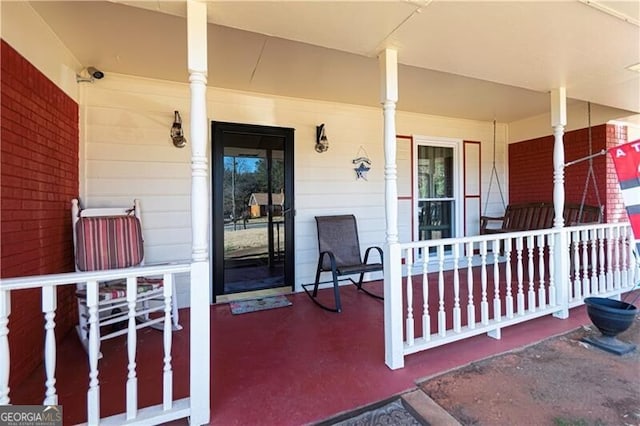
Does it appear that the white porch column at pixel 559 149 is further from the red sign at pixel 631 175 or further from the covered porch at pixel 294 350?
the red sign at pixel 631 175

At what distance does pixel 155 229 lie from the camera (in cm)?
329

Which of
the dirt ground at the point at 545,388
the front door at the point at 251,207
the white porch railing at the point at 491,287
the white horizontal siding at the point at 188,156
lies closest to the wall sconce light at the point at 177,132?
the white horizontal siding at the point at 188,156

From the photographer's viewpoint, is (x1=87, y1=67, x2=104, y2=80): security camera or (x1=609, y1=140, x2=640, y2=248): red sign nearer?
(x1=609, y1=140, x2=640, y2=248): red sign

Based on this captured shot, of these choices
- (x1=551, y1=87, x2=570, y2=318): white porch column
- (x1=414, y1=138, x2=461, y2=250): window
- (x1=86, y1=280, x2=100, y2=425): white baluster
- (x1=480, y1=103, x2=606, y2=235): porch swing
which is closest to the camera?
(x1=86, y1=280, x2=100, y2=425): white baluster

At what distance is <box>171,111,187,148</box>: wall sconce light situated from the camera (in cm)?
328

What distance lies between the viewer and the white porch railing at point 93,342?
1.33 meters

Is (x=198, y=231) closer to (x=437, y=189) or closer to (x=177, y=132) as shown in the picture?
(x=177, y=132)

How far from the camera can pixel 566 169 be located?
182 inches

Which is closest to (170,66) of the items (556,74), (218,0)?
(218,0)

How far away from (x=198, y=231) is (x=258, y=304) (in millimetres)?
1959

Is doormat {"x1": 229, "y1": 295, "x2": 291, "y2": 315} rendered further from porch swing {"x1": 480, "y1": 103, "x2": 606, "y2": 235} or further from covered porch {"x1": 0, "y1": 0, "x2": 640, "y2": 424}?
porch swing {"x1": 480, "y1": 103, "x2": 606, "y2": 235}

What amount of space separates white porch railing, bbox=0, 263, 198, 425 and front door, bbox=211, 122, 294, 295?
1.94 meters

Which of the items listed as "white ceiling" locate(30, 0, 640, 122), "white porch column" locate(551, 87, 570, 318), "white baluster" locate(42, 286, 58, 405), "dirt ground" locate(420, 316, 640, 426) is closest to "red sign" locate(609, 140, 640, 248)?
"white porch column" locate(551, 87, 570, 318)

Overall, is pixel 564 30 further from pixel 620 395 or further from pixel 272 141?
pixel 272 141
